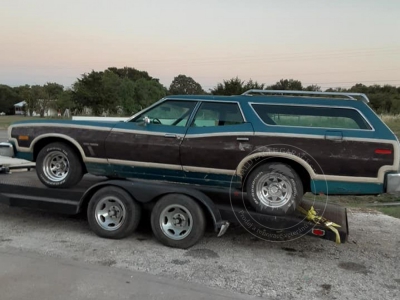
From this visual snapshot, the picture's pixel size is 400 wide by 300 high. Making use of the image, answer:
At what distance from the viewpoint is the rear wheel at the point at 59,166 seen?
578 cm

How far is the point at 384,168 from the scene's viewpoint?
15.4 ft

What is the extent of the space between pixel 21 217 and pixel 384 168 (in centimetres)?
547

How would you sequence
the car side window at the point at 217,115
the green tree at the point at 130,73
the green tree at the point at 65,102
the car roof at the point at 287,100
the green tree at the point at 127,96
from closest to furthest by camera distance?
the car roof at the point at 287,100, the car side window at the point at 217,115, the green tree at the point at 65,102, the green tree at the point at 127,96, the green tree at the point at 130,73

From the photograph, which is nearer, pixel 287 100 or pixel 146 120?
pixel 287 100

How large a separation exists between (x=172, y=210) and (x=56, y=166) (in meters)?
2.00

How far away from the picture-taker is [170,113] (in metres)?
5.60

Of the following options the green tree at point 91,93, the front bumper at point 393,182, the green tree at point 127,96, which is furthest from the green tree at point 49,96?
the front bumper at point 393,182

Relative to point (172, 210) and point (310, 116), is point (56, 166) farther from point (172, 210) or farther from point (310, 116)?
point (310, 116)

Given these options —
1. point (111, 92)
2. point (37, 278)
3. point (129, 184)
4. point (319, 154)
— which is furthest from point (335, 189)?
point (111, 92)

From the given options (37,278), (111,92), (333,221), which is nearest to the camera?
(37,278)

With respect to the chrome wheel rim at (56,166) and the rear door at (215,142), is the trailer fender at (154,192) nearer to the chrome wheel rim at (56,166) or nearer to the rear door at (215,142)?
the rear door at (215,142)

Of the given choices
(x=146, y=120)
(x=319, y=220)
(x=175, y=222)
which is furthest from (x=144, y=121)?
(x=319, y=220)

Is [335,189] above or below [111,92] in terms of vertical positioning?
below

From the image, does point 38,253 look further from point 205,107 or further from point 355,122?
point 355,122
